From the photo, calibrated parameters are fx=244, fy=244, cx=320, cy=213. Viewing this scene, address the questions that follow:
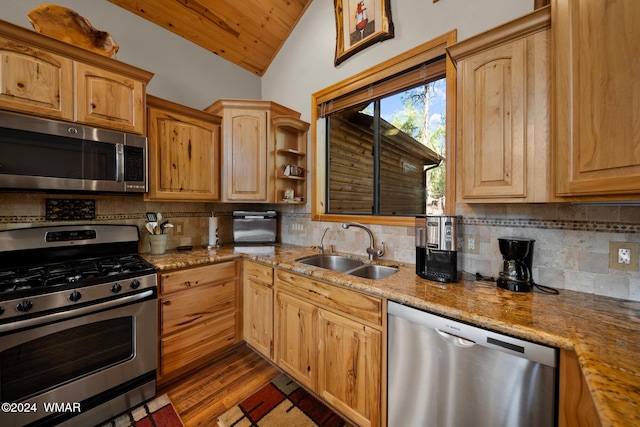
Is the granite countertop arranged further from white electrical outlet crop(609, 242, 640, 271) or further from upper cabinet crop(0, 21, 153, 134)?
upper cabinet crop(0, 21, 153, 134)

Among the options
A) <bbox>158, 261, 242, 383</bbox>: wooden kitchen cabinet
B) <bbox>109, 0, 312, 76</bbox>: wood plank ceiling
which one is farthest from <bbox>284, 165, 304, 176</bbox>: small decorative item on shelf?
<bbox>109, 0, 312, 76</bbox>: wood plank ceiling

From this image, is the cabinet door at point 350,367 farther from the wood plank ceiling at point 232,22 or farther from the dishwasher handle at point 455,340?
the wood plank ceiling at point 232,22

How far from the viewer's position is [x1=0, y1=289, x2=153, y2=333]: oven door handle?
121 cm

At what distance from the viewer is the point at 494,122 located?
122cm

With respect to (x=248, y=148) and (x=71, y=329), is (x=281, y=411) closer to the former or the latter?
(x=71, y=329)

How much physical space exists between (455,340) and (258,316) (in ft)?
5.10

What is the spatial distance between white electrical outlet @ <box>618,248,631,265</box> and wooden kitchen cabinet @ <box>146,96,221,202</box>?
2758 mm

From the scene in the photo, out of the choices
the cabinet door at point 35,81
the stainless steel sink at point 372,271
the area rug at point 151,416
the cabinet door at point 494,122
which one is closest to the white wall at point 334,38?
the cabinet door at point 494,122

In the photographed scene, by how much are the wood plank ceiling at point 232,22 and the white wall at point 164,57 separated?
0.08 meters

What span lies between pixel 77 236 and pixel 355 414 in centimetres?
230

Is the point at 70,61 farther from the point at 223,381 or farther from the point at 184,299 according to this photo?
the point at 223,381

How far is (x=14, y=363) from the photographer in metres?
1.24

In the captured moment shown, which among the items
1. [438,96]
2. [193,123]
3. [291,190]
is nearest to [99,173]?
[193,123]

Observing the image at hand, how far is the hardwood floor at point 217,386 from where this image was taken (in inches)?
63.0
